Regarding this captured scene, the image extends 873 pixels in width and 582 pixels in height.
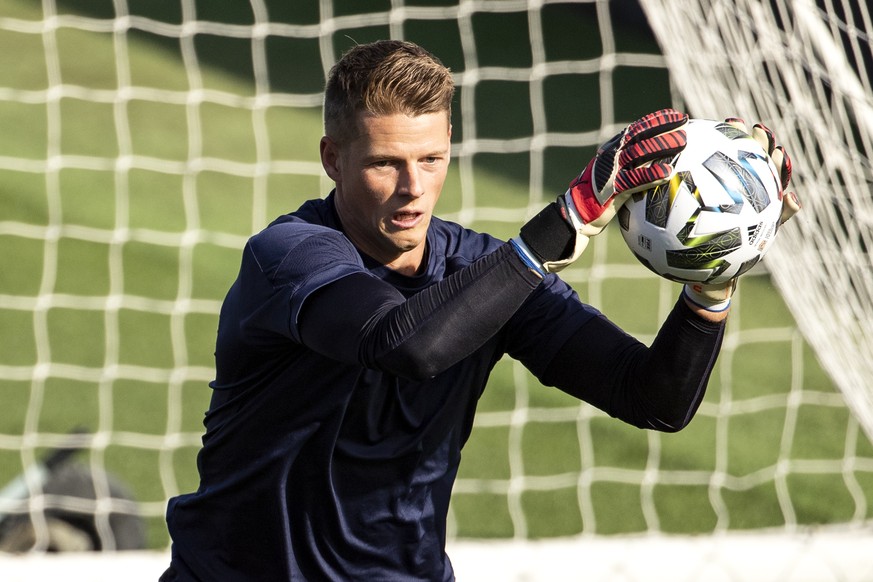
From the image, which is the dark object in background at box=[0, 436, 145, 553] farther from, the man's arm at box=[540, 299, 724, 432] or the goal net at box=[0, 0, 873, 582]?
the man's arm at box=[540, 299, 724, 432]

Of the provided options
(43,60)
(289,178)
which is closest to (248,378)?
(289,178)

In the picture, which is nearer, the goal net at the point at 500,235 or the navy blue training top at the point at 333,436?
the navy blue training top at the point at 333,436

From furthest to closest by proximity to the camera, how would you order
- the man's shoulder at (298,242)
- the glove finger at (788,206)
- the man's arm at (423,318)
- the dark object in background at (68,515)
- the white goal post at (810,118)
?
the dark object in background at (68,515), the white goal post at (810,118), the glove finger at (788,206), the man's shoulder at (298,242), the man's arm at (423,318)

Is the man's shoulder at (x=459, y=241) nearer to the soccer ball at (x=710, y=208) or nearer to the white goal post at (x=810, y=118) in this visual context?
the soccer ball at (x=710, y=208)

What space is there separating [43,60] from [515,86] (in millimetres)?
3271

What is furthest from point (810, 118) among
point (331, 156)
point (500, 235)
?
point (500, 235)

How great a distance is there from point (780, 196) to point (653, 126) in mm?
A: 372

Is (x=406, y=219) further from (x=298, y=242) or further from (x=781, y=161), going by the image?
(x=781, y=161)

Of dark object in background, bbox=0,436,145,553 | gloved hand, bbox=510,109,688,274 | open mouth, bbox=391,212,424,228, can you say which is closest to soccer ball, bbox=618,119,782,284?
gloved hand, bbox=510,109,688,274

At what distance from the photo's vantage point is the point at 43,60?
770 centimetres

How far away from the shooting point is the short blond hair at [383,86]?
2.33 metres

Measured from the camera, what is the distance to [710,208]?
7.15 ft

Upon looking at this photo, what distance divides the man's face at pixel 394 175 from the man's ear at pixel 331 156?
0.08 ft

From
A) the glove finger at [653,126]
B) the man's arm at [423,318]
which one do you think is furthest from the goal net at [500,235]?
the man's arm at [423,318]
